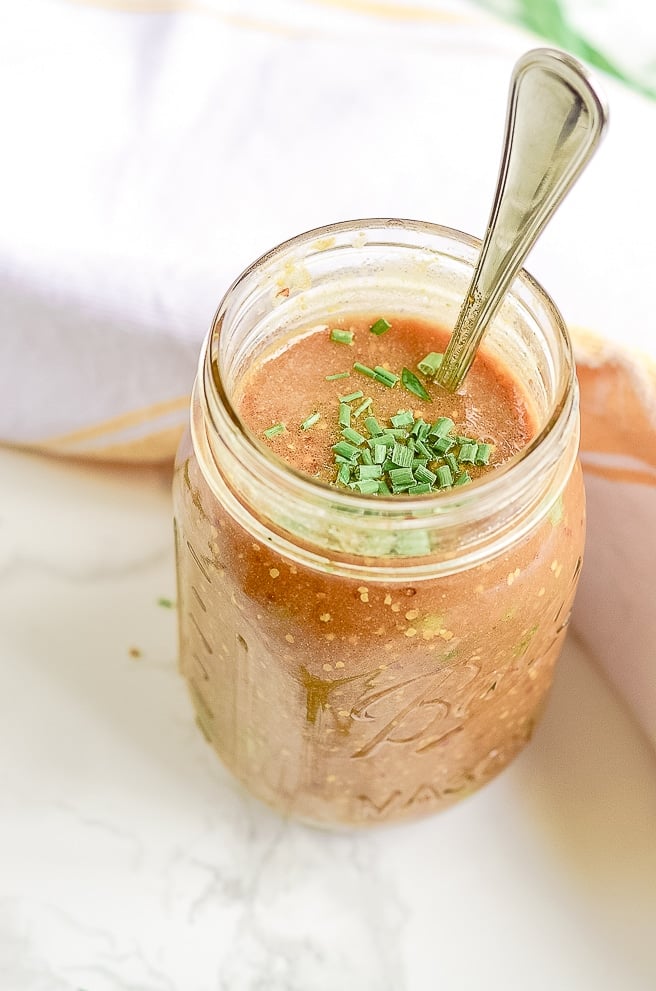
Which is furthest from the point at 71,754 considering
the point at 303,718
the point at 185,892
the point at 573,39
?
the point at 573,39

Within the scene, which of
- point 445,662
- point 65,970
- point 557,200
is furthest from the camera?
point 65,970

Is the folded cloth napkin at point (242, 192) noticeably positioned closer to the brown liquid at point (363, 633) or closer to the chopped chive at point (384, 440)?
the brown liquid at point (363, 633)

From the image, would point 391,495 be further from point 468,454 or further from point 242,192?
point 242,192

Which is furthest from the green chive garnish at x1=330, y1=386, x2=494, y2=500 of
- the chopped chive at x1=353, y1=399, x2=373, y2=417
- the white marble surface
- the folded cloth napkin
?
the white marble surface

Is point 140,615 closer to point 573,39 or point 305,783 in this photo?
point 305,783

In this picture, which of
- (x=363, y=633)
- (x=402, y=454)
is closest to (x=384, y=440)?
(x=402, y=454)

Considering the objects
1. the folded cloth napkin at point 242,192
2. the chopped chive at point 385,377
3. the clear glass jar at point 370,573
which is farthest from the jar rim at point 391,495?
the folded cloth napkin at point 242,192

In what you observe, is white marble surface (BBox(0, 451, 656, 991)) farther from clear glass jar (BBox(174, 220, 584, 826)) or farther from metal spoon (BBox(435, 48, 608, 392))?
metal spoon (BBox(435, 48, 608, 392))
